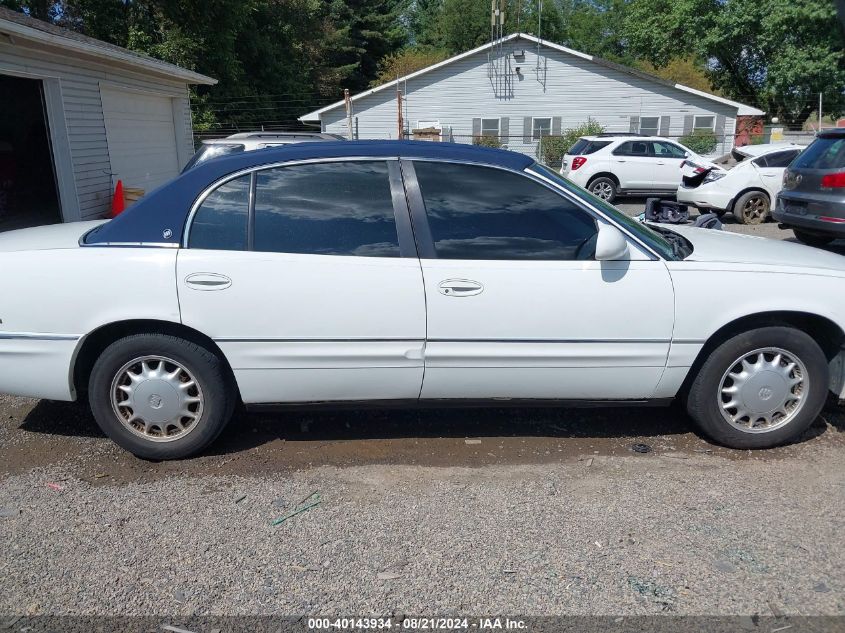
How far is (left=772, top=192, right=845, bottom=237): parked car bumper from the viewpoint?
8.56 meters

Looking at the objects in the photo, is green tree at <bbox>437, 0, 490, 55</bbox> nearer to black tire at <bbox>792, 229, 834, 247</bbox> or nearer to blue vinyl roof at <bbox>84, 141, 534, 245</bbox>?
black tire at <bbox>792, 229, 834, 247</bbox>

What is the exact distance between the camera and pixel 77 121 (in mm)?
11109

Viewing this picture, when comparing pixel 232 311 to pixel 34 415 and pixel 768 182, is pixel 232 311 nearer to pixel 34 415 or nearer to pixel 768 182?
pixel 34 415

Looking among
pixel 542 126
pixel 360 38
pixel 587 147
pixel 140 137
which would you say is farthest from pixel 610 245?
pixel 360 38

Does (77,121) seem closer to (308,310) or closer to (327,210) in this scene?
(327,210)

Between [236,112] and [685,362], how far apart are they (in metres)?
31.1

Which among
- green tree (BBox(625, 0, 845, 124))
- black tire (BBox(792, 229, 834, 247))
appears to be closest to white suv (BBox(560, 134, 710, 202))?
black tire (BBox(792, 229, 834, 247))

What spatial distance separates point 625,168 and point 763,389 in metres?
14.5

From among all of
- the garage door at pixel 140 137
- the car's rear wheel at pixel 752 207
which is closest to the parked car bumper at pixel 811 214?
the car's rear wheel at pixel 752 207

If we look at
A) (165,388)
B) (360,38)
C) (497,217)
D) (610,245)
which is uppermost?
(360,38)

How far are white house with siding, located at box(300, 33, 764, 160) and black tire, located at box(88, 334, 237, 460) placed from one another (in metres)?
29.1

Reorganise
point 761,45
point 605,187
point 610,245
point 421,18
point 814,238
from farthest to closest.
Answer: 1. point 421,18
2. point 761,45
3. point 605,187
4. point 814,238
5. point 610,245

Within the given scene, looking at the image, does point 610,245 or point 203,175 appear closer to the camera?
point 610,245

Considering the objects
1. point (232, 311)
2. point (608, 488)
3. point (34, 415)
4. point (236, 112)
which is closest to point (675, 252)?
point (608, 488)
